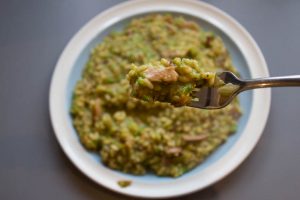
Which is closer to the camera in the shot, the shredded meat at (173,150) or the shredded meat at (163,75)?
the shredded meat at (163,75)

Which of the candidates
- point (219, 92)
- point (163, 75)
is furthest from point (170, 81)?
point (219, 92)

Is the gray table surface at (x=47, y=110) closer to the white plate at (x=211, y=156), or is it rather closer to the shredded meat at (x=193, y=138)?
the white plate at (x=211, y=156)

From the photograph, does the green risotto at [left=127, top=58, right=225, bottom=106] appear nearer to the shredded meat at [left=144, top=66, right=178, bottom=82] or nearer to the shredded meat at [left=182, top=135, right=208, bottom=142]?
the shredded meat at [left=144, top=66, right=178, bottom=82]

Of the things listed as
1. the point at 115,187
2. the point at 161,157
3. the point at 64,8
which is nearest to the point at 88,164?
the point at 115,187

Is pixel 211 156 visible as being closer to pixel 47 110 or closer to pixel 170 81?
pixel 170 81

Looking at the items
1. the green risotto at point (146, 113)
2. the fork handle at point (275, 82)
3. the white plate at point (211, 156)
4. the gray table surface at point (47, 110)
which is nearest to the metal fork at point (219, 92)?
the fork handle at point (275, 82)

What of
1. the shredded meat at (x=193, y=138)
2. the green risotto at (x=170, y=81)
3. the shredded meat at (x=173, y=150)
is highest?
the green risotto at (x=170, y=81)
